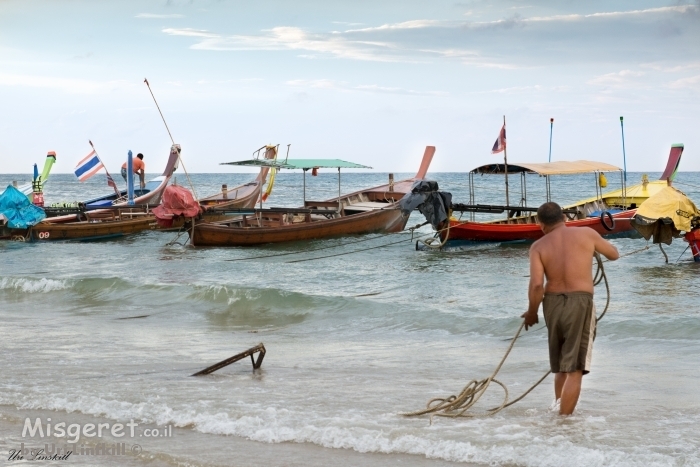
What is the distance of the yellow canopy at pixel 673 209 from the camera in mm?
16375

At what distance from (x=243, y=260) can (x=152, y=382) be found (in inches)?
500

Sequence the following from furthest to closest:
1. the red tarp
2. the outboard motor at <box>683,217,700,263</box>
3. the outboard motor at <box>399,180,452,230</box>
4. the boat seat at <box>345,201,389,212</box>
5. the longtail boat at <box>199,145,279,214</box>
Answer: the longtail boat at <box>199,145,279,214</box> < the boat seat at <box>345,201,389,212</box> < the red tarp < the outboard motor at <box>399,180,452,230</box> < the outboard motor at <box>683,217,700,263</box>

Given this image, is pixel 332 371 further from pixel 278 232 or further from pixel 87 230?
pixel 87 230

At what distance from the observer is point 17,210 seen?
75.6ft

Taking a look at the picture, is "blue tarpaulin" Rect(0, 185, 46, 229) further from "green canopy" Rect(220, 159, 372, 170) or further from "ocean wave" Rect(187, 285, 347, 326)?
"ocean wave" Rect(187, 285, 347, 326)

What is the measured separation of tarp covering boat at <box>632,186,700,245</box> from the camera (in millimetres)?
16375

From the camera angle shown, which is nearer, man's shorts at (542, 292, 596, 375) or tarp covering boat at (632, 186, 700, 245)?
man's shorts at (542, 292, 596, 375)

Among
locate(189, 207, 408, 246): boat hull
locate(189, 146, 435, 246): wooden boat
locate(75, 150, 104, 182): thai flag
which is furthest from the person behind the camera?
locate(75, 150, 104, 182): thai flag

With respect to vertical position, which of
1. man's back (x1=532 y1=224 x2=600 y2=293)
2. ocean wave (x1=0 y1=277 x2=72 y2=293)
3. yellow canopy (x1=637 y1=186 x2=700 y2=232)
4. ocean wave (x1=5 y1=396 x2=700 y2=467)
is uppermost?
man's back (x1=532 y1=224 x2=600 y2=293)

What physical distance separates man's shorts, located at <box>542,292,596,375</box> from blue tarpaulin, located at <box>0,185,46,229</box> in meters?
19.7

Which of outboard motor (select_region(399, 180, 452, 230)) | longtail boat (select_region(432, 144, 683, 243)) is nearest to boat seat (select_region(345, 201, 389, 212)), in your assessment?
longtail boat (select_region(432, 144, 683, 243))

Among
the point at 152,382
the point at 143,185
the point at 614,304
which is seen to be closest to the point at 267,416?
the point at 152,382

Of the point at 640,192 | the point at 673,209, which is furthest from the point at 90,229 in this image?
the point at 640,192

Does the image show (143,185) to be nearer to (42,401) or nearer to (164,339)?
(164,339)
